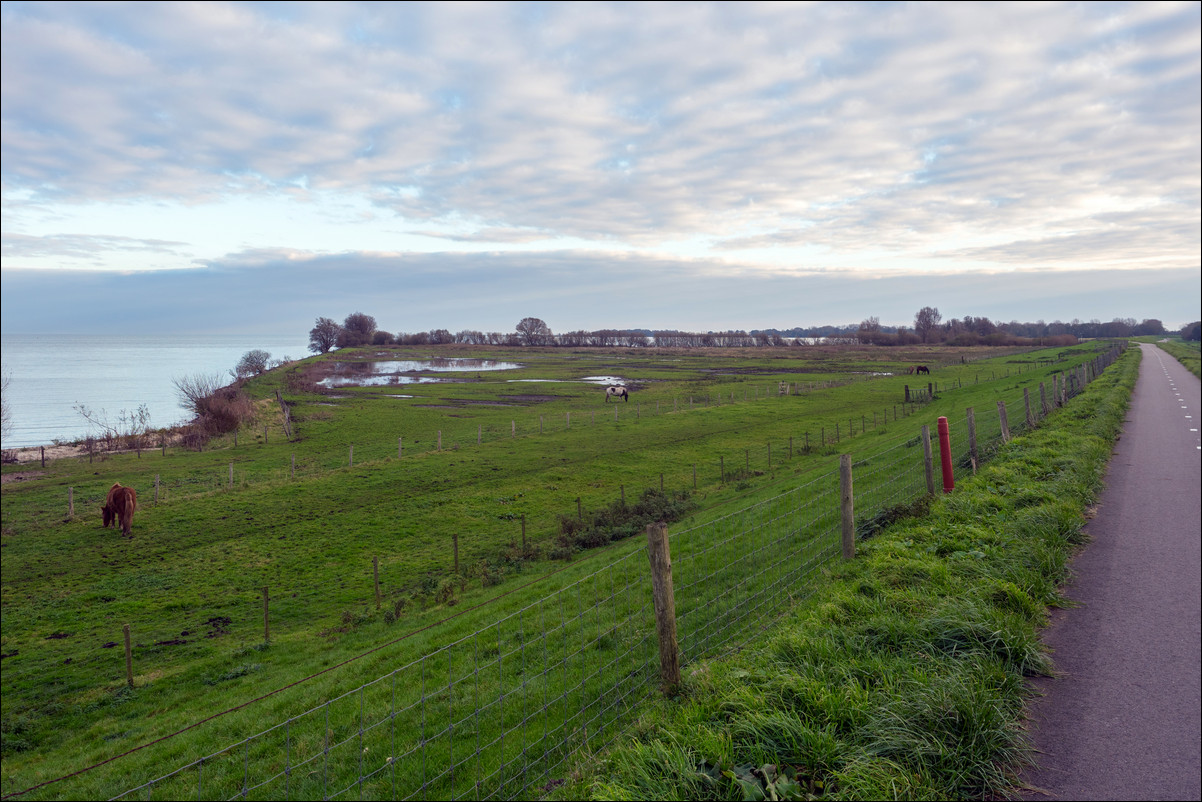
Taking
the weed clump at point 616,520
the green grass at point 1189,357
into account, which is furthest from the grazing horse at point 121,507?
the green grass at point 1189,357

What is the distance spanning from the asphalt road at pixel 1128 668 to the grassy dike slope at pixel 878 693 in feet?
0.69

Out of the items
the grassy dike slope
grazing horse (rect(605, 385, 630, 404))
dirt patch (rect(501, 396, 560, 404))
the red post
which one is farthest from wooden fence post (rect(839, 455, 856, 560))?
dirt patch (rect(501, 396, 560, 404))

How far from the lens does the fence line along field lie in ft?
27.5

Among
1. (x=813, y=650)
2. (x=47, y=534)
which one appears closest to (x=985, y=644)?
(x=813, y=650)

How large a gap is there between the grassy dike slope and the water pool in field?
276ft

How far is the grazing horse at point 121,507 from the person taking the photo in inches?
960

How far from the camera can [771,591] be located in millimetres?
9742

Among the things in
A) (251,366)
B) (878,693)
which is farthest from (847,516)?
(251,366)

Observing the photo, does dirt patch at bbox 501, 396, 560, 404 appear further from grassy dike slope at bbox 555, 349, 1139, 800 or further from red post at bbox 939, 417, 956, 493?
grassy dike slope at bbox 555, 349, 1139, 800

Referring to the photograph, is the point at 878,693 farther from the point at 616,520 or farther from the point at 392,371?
the point at 392,371

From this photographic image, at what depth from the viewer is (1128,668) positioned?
5285mm

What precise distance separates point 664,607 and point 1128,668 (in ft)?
12.5

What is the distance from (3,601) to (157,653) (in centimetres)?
767

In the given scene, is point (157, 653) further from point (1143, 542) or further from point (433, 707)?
point (1143, 542)
